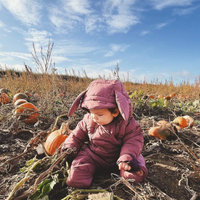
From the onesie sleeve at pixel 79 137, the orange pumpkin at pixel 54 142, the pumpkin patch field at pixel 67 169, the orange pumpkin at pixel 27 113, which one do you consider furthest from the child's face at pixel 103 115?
the orange pumpkin at pixel 27 113

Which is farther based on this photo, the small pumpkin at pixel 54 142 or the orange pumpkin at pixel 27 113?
the orange pumpkin at pixel 27 113

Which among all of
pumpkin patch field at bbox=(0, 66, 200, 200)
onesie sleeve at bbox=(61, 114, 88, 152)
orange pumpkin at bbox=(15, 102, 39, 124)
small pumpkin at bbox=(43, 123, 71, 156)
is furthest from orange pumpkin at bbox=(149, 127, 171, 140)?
orange pumpkin at bbox=(15, 102, 39, 124)

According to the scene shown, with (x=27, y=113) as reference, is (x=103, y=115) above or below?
above

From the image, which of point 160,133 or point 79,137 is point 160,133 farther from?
point 79,137

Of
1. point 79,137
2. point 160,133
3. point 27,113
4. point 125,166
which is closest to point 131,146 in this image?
point 125,166

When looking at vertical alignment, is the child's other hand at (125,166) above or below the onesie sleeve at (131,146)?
below

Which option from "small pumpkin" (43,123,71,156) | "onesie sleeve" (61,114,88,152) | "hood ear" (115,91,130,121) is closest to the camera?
"hood ear" (115,91,130,121)

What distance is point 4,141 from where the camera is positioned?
2.79 m

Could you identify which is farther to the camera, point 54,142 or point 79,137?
point 54,142

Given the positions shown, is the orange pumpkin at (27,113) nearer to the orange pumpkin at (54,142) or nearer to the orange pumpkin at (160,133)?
the orange pumpkin at (54,142)

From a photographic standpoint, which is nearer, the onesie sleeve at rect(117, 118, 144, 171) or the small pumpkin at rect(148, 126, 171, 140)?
the onesie sleeve at rect(117, 118, 144, 171)

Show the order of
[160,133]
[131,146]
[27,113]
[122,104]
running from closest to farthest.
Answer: [122,104] < [131,146] < [160,133] < [27,113]

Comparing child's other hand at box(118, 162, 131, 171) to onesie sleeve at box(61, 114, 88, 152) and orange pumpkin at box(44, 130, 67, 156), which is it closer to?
onesie sleeve at box(61, 114, 88, 152)

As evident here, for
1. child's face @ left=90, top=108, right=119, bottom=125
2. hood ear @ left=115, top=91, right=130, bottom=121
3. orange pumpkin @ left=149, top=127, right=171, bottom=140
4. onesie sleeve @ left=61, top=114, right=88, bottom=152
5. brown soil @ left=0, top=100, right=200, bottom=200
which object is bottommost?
brown soil @ left=0, top=100, right=200, bottom=200
